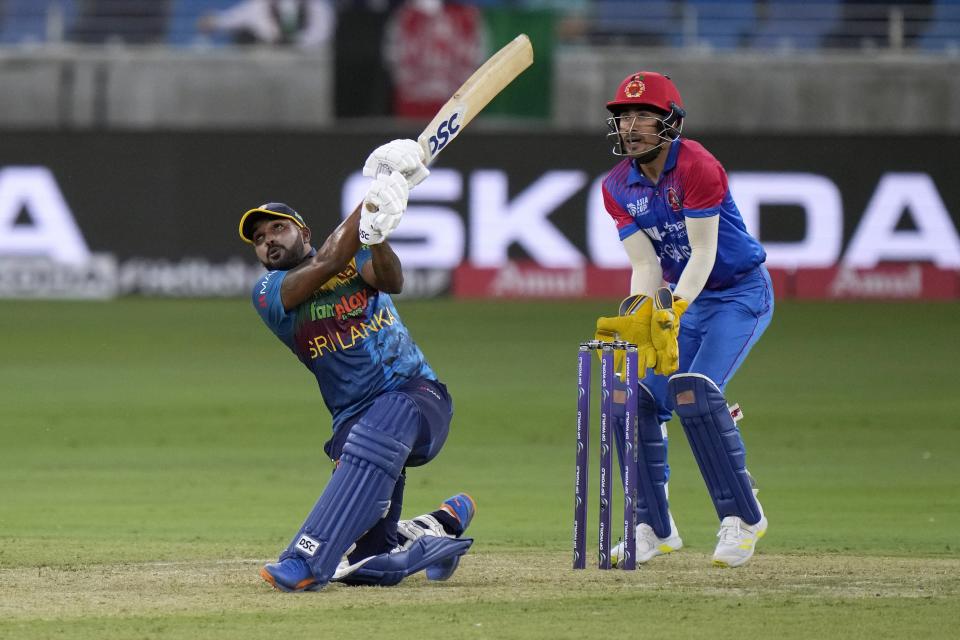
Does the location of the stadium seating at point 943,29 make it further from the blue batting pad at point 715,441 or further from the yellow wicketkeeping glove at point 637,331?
the yellow wicketkeeping glove at point 637,331

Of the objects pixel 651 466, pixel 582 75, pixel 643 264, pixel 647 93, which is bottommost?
pixel 582 75

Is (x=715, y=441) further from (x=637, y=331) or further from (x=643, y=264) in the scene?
(x=643, y=264)

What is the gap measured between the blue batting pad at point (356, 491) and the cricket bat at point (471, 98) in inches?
41.3

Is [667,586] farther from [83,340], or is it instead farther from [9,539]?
[83,340]

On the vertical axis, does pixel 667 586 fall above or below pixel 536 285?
above

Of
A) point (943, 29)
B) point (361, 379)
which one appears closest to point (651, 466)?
point (361, 379)

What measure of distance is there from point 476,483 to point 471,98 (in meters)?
3.59

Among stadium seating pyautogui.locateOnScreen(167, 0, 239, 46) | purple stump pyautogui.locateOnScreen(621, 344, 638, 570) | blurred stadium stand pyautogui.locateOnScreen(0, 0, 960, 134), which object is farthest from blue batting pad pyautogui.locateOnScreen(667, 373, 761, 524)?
stadium seating pyautogui.locateOnScreen(167, 0, 239, 46)

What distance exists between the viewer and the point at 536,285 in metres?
21.0

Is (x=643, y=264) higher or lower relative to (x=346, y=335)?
higher

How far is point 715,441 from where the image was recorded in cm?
674

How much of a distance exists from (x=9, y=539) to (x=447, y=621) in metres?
2.91

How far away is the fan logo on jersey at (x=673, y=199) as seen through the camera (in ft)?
22.2

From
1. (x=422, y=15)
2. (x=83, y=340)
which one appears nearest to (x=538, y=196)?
(x=422, y=15)
